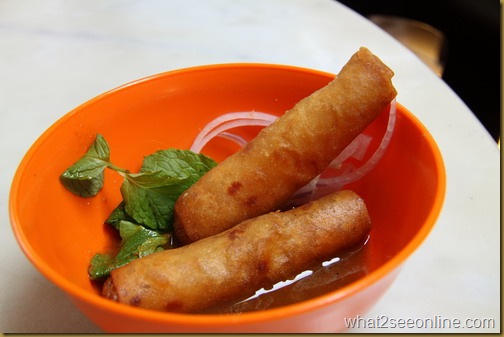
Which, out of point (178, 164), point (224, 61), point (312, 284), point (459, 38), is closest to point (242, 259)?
point (312, 284)

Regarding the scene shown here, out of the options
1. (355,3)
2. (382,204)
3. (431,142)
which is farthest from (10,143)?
(355,3)

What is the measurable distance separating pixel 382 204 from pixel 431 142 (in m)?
0.22

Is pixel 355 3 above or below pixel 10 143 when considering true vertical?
above

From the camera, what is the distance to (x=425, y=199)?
1.14 m

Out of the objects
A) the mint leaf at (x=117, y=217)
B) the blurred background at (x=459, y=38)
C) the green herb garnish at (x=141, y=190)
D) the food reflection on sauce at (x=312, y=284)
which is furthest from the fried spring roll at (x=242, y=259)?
the blurred background at (x=459, y=38)

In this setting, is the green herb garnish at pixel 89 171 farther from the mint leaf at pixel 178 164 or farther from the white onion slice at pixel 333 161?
the white onion slice at pixel 333 161

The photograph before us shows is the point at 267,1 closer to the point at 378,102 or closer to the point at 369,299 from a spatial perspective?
the point at 378,102

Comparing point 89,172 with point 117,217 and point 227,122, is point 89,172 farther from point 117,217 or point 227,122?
point 227,122

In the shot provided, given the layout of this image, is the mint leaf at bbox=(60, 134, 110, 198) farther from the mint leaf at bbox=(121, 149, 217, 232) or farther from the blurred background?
the blurred background

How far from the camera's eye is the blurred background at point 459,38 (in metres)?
2.76

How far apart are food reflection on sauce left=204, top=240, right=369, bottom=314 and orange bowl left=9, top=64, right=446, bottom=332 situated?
2cm

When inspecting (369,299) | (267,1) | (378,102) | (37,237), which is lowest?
(369,299)

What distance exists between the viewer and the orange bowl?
34.0 inches

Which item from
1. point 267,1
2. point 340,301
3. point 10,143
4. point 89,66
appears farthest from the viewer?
point 267,1
